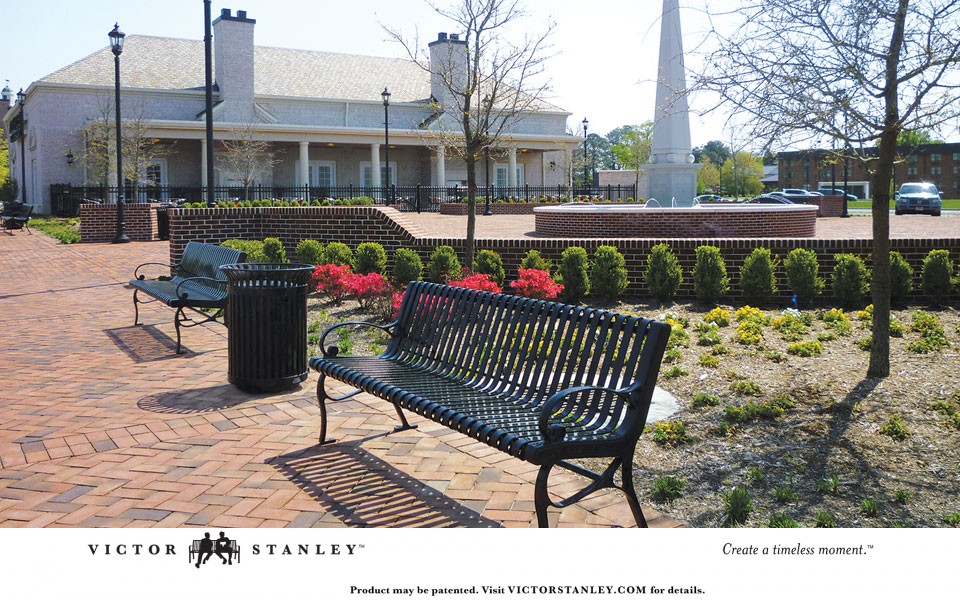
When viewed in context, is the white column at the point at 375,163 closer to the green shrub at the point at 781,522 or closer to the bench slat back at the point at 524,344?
the bench slat back at the point at 524,344

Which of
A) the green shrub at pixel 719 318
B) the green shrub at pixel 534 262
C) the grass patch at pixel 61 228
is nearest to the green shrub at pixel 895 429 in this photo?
the green shrub at pixel 719 318

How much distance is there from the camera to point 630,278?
36.1 feet

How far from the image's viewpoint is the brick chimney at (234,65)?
37219mm

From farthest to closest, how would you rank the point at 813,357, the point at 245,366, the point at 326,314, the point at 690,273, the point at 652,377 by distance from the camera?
the point at 690,273 < the point at 326,314 < the point at 813,357 < the point at 245,366 < the point at 652,377

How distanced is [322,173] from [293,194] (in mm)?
3762

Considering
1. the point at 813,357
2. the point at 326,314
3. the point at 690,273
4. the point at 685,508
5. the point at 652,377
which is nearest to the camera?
the point at 652,377

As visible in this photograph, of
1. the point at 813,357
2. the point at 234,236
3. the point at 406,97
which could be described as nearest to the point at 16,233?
the point at 234,236

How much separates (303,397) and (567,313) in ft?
8.53

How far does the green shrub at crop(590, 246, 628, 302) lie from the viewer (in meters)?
10.4

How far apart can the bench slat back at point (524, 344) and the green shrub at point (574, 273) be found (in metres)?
5.00

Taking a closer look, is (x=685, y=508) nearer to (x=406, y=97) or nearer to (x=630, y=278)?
(x=630, y=278)

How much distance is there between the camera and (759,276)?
10.1 metres

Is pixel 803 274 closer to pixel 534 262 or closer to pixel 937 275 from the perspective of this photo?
pixel 937 275

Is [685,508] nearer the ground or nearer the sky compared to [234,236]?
nearer the ground
